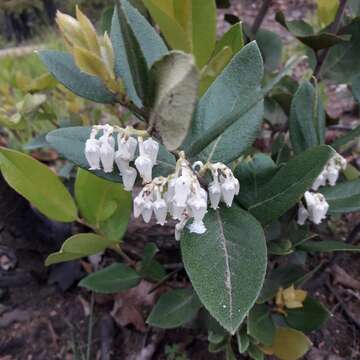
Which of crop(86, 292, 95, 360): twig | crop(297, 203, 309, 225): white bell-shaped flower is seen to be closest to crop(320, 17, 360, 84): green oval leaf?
crop(297, 203, 309, 225): white bell-shaped flower

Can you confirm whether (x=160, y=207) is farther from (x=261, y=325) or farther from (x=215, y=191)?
(x=261, y=325)

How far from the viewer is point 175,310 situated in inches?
37.1

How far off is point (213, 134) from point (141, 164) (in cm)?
10

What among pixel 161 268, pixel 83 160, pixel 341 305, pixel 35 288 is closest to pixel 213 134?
pixel 83 160

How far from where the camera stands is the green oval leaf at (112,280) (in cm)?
99

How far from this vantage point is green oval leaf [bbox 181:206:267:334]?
51 centimetres

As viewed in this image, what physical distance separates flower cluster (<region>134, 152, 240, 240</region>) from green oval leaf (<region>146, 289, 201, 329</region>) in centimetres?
37

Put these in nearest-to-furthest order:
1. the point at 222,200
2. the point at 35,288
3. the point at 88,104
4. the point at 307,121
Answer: the point at 222,200, the point at 307,121, the point at 35,288, the point at 88,104

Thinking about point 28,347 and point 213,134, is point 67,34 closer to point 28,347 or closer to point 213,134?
point 213,134

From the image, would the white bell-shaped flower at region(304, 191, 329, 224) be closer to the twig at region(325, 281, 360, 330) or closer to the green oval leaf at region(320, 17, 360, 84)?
the green oval leaf at region(320, 17, 360, 84)

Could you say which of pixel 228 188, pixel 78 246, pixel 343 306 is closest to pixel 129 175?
pixel 228 188

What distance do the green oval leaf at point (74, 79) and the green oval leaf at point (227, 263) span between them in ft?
0.75

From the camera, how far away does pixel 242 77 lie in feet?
2.12

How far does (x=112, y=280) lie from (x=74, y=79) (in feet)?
1.64
